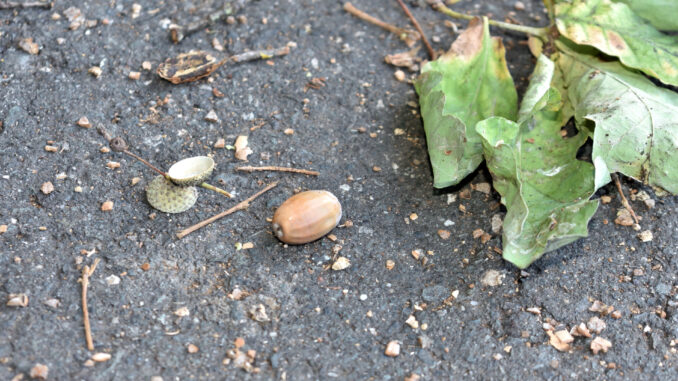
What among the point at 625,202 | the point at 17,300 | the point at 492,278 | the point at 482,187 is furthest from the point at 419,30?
the point at 17,300

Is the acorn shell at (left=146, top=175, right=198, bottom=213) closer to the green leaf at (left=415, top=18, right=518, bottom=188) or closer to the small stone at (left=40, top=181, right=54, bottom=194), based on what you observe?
the small stone at (left=40, top=181, right=54, bottom=194)

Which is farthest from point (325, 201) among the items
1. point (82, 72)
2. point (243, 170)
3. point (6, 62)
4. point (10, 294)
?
point (6, 62)

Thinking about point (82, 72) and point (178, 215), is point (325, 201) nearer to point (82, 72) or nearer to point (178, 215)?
point (178, 215)

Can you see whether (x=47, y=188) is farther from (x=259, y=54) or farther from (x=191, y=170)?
(x=259, y=54)

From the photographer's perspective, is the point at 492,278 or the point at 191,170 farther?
the point at 191,170

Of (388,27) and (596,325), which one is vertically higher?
(388,27)

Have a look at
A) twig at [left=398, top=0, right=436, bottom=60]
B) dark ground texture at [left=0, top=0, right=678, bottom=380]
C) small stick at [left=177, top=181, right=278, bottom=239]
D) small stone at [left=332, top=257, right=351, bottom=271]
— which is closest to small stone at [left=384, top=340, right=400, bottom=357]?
dark ground texture at [left=0, top=0, right=678, bottom=380]

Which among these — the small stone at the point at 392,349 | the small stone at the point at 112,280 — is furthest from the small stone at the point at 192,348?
the small stone at the point at 392,349

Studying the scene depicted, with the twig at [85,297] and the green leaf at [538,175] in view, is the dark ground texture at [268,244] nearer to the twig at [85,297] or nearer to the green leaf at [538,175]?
the twig at [85,297]
